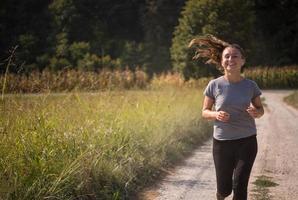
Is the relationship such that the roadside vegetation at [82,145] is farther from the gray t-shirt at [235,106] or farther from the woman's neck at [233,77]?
the woman's neck at [233,77]

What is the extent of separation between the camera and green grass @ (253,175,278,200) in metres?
6.67

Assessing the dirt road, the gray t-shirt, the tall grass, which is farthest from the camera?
the tall grass

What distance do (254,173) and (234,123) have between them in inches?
138

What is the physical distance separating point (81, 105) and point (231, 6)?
36285 mm

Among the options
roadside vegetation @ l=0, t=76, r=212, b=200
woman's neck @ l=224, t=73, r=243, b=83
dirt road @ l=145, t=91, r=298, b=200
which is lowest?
dirt road @ l=145, t=91, r=298, b=200

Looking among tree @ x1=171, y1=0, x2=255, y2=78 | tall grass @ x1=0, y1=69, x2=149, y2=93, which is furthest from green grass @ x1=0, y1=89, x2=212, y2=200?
tree @ x1=171, y1=0, x2=255, y2=78

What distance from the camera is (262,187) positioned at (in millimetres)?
7250

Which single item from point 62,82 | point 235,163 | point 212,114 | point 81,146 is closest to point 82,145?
point 81,146

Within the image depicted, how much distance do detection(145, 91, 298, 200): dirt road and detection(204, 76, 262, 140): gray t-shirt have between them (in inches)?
73.5

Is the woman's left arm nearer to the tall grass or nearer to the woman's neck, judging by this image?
the woman's neck

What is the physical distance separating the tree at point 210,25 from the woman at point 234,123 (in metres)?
36.0

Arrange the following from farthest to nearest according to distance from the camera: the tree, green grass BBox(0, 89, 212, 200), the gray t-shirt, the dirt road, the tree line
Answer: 1. the tree line
2. the tree
3. the dirt road
4. green grass BBox(0, 89, 212, 200)
5. the gray t-shirt

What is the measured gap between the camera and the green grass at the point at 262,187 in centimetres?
667

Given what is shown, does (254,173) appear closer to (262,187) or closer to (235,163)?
(262,187)
